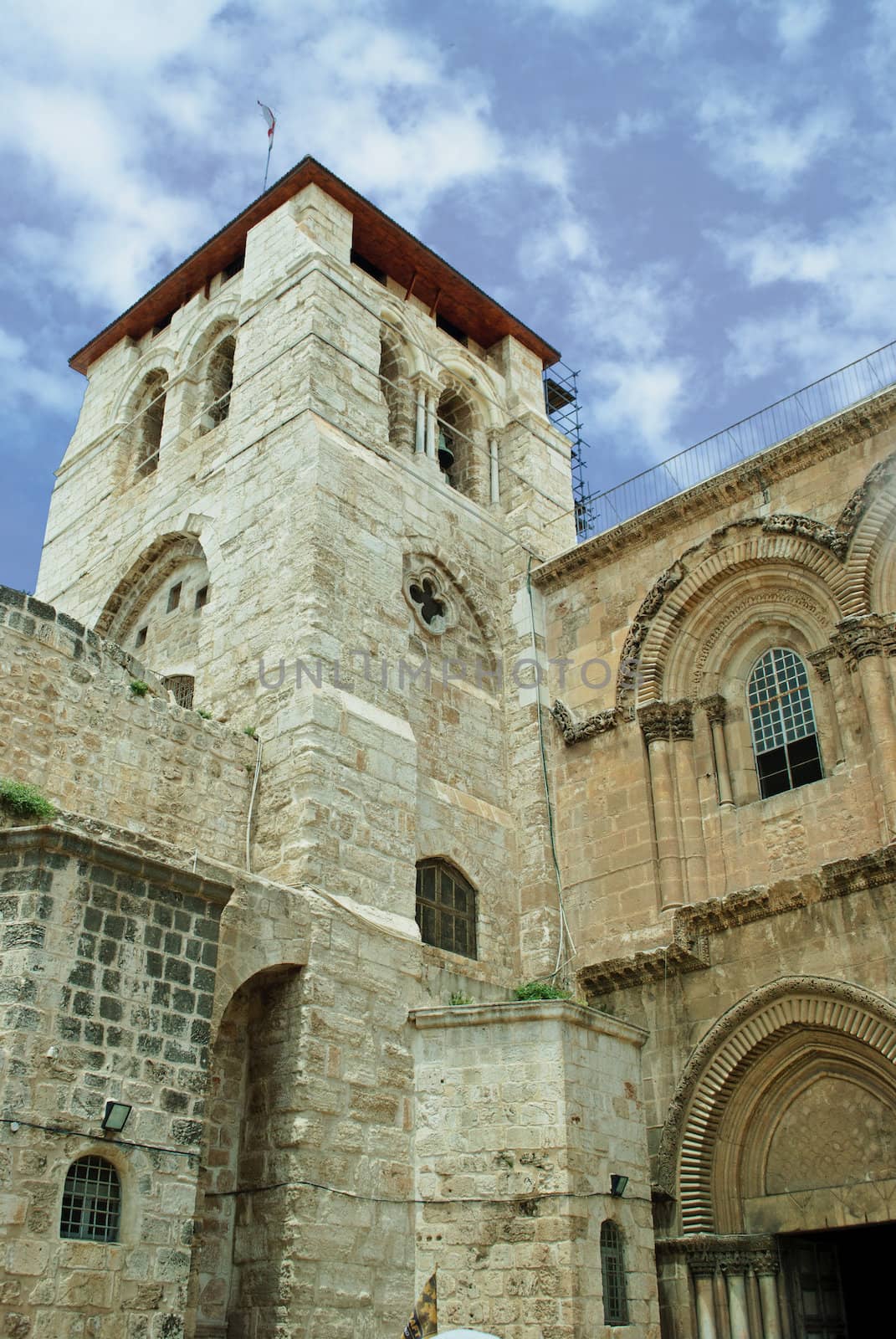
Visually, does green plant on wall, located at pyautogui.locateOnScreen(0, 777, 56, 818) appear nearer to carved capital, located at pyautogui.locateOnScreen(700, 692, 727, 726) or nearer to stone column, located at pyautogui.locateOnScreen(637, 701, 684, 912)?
stone column, located at pyautogui.locateOnScreen(637, 701, 684, 912)

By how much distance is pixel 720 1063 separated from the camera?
41.1ft

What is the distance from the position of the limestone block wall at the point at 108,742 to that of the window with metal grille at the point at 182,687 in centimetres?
240

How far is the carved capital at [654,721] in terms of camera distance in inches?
576

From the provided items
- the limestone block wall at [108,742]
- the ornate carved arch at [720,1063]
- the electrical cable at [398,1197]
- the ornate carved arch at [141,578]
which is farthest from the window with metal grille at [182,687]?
the ornate carved arch at [720,1063]

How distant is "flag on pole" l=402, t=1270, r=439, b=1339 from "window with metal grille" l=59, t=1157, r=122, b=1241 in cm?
236

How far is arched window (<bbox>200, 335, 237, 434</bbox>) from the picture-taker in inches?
742

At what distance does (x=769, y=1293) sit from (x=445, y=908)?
4952 mm

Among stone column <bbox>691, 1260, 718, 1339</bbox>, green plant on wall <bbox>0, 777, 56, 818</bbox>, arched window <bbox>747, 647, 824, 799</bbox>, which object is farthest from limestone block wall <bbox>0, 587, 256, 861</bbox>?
stone column <bbox>691, 1260, 718, 1339</bbox>

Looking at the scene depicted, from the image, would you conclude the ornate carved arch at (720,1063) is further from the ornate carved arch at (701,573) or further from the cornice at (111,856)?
the cornice at (111,856)

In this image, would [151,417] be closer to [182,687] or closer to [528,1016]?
[182,687]

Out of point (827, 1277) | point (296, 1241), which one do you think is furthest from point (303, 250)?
point (827, 1277)

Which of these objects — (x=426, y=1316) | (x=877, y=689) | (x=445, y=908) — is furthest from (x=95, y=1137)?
(x=877, y=689)

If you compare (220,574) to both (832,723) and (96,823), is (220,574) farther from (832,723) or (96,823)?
(832,723)

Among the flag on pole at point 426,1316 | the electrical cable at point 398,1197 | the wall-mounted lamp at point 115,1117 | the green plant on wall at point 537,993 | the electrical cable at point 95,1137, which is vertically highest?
the green plant on wall at point 537,993
